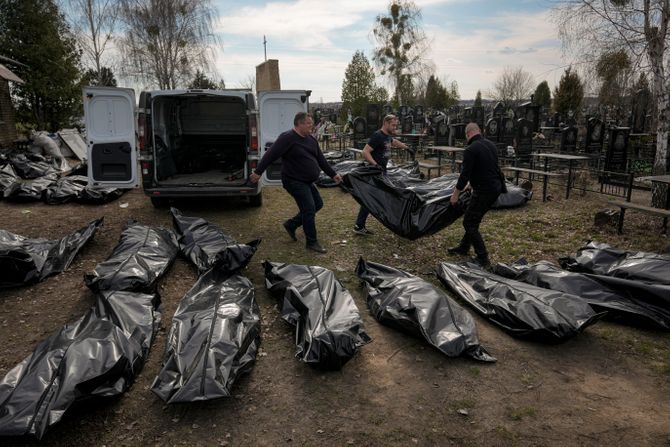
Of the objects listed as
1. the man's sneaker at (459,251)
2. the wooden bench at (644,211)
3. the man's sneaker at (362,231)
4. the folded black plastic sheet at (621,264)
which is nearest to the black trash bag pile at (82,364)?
the man's sneaker at (362,231)

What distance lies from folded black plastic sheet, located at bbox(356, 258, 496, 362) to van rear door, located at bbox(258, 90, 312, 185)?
406cm

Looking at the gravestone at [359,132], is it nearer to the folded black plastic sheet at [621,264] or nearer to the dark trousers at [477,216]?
the dark trousers at [477,216]

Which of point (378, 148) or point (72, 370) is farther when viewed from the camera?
point (378, 148)

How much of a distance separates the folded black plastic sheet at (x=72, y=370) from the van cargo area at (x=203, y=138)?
17.0 feet

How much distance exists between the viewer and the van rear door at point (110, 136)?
701 cm

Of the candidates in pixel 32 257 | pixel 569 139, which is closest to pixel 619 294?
pixel 32 257

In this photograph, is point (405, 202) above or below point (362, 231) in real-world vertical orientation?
above

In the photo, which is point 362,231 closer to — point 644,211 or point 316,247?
point 316,247

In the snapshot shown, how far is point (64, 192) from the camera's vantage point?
8453 millimetres

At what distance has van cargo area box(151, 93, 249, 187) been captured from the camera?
8.46 m

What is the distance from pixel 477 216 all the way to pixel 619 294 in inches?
70.9

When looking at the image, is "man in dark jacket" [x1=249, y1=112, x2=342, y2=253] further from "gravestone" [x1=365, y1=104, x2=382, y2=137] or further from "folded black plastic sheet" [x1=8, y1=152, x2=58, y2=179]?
"gravestone" [x1=365, y1=104, x2=382, y2=137]

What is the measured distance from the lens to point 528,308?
3.73m

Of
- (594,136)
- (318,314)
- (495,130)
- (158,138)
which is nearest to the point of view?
(318,314)
